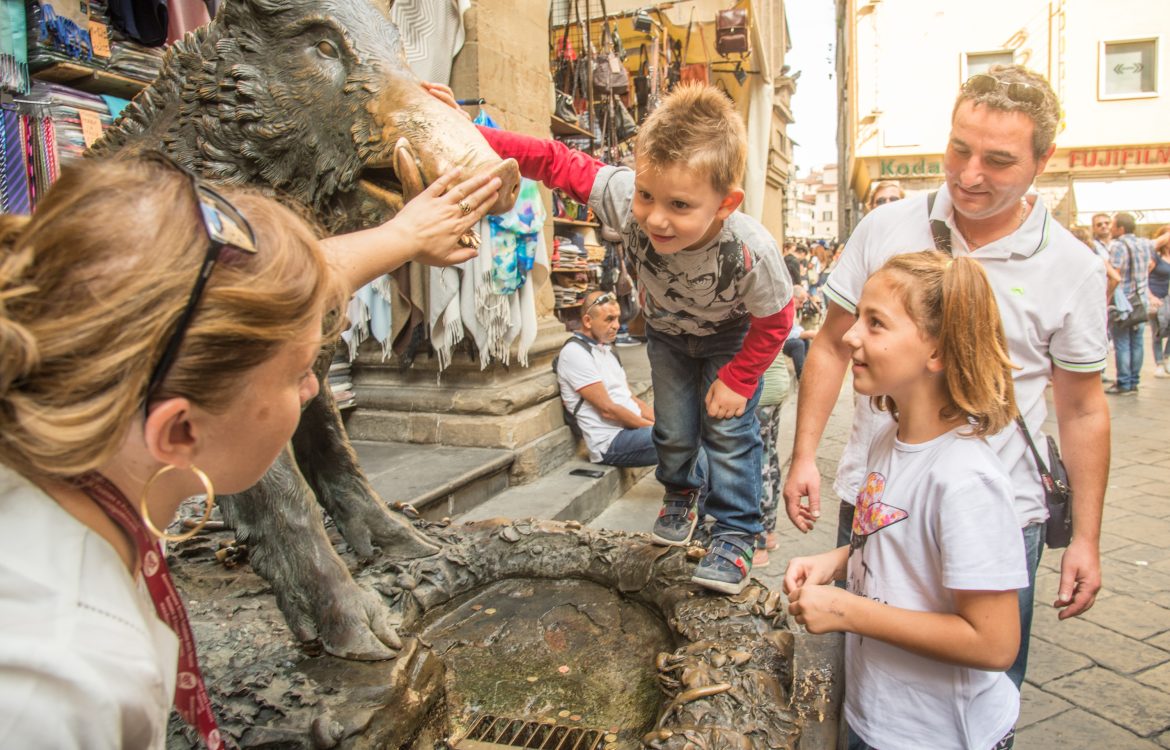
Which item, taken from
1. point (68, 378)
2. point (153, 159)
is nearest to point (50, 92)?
point (153, 159)

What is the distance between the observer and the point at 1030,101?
1753mm

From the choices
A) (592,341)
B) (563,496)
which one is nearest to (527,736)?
(563,496)

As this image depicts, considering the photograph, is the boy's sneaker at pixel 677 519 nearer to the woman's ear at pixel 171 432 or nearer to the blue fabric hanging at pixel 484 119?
the woman's ear at pixel 171 432

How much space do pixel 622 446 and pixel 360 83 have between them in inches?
117

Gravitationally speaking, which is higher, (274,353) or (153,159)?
(153,159)

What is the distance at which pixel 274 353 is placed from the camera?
866mm

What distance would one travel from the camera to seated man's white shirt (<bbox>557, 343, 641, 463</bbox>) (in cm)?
448

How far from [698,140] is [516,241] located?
6.85 feet

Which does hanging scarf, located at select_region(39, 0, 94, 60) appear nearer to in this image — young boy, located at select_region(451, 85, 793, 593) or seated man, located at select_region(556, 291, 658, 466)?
young boy, located at select_region(451, 85, 793, 593)

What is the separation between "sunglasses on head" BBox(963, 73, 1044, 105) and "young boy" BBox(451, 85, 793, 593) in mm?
601

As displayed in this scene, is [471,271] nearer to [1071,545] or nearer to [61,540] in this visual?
[1071,545]

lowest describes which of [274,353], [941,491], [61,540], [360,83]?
[941,491]

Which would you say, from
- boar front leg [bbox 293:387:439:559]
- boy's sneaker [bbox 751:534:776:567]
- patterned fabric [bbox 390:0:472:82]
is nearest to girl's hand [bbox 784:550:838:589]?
boar front leg [bbox 293:387:439:559]

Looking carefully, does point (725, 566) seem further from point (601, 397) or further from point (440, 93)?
point (601, 397)
